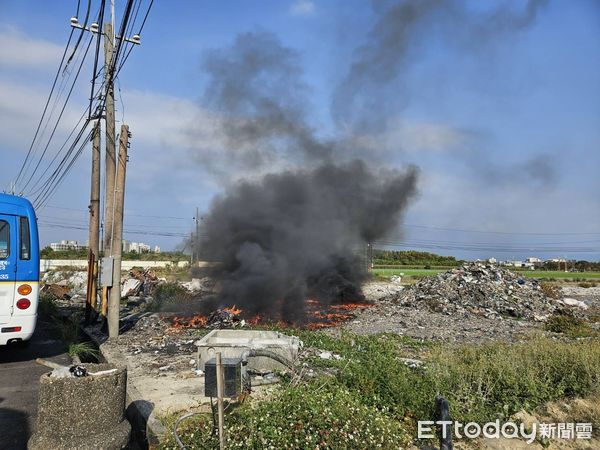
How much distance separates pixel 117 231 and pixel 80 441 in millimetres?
7158

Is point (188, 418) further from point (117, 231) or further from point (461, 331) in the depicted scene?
point (461, 331)

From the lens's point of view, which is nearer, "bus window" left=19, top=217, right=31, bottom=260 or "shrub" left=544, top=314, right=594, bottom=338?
"bus window" left=19, top=217, right=31, bottom=260

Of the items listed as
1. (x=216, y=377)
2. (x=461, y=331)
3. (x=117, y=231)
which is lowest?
A: (x=461, y=331)

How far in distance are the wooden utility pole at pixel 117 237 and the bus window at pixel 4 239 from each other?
2.72 meters

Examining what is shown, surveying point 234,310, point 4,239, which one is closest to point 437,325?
point 234,310

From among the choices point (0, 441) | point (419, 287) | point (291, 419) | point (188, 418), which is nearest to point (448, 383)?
point (291, 419)

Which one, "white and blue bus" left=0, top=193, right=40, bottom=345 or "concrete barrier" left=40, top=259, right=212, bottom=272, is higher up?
"white and blue bus" left=0, top=193, right=40, bottom=345

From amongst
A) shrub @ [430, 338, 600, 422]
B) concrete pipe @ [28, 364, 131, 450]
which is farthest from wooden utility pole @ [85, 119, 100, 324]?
shrub @ [430, 338, 600, 422]

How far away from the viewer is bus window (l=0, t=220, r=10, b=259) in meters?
7.53

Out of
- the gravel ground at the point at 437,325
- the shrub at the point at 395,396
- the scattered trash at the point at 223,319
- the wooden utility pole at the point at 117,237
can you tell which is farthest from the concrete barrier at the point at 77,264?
the shrub at the point at 395,396

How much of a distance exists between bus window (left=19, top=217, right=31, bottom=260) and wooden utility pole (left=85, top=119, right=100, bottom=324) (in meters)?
4.44

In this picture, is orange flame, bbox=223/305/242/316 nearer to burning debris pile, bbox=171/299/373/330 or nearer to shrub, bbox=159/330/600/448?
burning debris pile, bbox=171/299/373/330

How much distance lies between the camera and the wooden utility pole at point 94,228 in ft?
40.5

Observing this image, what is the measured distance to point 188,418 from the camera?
15.4ft
